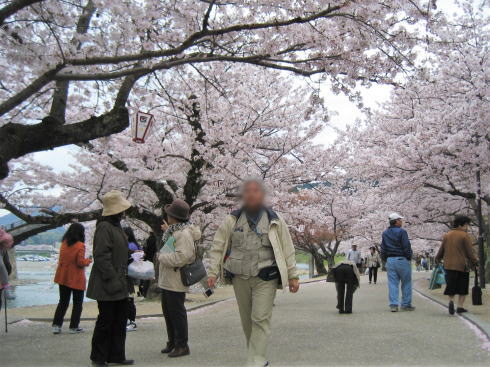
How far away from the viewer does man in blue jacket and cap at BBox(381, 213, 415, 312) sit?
32.6 feet

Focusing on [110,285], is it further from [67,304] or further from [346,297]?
[346,297]

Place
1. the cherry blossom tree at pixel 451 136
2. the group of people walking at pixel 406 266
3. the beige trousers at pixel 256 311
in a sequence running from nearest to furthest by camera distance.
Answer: the beige trousers at pixel 256 311, the group of people walking at pixel 406 266, the cherry blossom tree at pixel 451 136

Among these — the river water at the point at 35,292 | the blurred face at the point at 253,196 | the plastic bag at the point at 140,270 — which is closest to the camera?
the blurred face at the point at 253,196

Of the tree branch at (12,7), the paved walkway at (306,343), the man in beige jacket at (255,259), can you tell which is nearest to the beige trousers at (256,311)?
the man in beige jacket at (255,259)

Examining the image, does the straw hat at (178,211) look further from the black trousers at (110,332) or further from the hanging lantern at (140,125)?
the hanging lantern at (140,125)

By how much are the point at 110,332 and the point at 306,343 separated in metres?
2.29

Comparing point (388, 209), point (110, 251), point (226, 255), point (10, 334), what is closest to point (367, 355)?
point (226, 255)

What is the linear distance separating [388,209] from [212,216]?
800 centimetres

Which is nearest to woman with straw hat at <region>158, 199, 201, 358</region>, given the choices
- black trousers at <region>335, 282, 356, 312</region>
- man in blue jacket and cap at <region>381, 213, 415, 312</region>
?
black trousers at <region>335, 282, 356, 312</region>

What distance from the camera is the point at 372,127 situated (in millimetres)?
23422

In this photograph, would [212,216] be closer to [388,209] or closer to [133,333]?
[388,209]

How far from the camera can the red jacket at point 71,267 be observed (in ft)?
25.5

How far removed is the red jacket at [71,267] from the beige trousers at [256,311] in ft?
11.4

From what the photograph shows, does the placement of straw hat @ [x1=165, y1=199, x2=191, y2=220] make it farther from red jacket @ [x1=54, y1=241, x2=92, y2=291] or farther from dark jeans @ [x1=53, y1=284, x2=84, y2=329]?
dark jeans @ [x1=53, y1=284, x2=84, y2=329]
